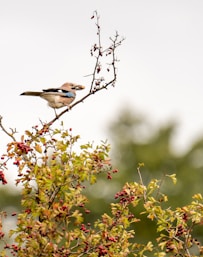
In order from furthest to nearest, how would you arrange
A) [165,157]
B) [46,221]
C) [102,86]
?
[165,157] → [102,86] → [46,221]

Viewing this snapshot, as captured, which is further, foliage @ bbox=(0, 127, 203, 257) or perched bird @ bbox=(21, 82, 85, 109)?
perched bird @ bbox=(21, 82, 85, 109)

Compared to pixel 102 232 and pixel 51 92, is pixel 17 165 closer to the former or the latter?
pixel 102 232

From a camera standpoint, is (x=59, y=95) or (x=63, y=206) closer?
(x=63, y=206)

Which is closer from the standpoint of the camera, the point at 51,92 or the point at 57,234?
the point at 57,234

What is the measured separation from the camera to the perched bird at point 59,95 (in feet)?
43.8

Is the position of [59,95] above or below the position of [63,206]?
above

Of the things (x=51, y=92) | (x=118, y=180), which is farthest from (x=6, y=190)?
(x=51, y=92)

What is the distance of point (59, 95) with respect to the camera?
44.1 feet

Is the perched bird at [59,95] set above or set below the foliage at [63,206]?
above

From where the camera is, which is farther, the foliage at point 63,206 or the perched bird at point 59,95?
the perched bird at point 59,95

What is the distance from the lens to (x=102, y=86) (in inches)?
422

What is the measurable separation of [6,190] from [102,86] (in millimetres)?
39278

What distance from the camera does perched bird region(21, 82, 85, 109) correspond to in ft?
43.8

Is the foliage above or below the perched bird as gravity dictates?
below
